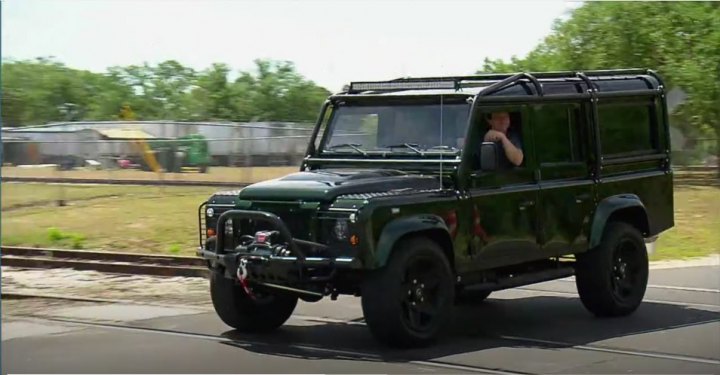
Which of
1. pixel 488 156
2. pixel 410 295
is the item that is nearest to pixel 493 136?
pixel 488 156

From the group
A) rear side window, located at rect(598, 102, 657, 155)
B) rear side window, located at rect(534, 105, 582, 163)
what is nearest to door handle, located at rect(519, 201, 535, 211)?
rear side window, located at rect(534, 105, 582, 163)

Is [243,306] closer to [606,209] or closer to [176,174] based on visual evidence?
[606,209]

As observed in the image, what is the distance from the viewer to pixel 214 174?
2806cm

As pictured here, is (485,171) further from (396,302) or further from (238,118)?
(238,118)

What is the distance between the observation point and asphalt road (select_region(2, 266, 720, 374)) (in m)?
8.47

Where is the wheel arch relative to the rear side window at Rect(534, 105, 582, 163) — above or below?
below

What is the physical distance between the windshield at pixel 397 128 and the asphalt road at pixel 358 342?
5.47 ft

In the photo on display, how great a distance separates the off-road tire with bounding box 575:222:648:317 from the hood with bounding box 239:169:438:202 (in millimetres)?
2260

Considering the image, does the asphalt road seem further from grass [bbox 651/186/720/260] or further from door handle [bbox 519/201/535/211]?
grass [bbox 651/186/720/260]

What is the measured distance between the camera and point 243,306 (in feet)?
32.4

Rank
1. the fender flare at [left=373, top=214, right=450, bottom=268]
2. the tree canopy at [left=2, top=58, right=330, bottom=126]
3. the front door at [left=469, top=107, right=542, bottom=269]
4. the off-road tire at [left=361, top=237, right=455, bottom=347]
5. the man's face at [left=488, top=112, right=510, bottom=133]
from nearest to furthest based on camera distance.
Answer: the fender flare at [left=373, top=214, right=450, bottom=268], the off-road tire at [left=361, top=237, right=455, bottom=347], the front door at [left=469, top=107, right=542, bottom=269], the man's face at [left=488, top=112, right=510, bottom=133], the tree canopy at [left=2, top=58, right=330, bottom=126]

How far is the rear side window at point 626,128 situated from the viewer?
36.7ft

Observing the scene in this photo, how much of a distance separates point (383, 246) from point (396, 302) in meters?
0.46

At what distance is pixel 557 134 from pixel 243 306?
3382 mm
